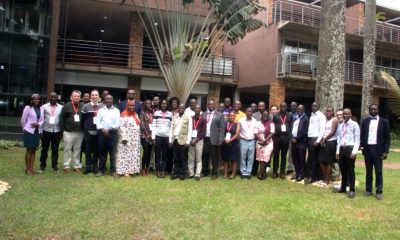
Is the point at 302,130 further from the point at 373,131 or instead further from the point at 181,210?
the point at 181,210

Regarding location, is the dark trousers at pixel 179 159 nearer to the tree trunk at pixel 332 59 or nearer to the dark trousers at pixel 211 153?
the dark trousers at pixel 211 153

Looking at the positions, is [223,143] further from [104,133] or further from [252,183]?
[104,133]

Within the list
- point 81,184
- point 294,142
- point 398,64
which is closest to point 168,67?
point 294,142

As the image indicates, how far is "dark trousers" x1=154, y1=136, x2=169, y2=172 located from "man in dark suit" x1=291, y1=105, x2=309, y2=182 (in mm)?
2972

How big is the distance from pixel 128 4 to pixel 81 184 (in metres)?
11.2

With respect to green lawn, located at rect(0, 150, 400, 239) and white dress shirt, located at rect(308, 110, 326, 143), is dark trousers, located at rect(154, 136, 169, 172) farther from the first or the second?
white dress shirt, located at rect(308, 110, 326, 143)

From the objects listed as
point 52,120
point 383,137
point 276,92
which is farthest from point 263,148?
point 276,92

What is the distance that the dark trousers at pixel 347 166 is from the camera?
320 inches

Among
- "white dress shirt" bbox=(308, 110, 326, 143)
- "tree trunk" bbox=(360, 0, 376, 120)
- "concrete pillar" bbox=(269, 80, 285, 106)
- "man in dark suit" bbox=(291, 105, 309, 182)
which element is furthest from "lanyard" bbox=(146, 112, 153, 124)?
"concrete pillar" bbox=(269, 80, 285, 106)

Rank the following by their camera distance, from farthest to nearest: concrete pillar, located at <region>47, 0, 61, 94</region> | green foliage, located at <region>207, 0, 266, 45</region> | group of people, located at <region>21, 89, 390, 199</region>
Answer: concrete pillar, located at <region>47, 0, 61, 94</region>, green foliage, located at <region>207, 0, 266, 45</region>, group of people, located at <region>21, 89, 390, 199</region>

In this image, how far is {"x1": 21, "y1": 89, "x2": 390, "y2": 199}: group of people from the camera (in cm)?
904

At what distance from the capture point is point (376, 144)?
804 centimetres

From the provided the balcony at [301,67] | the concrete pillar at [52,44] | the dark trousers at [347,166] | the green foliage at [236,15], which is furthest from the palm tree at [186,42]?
the dark trousers at [347,166]

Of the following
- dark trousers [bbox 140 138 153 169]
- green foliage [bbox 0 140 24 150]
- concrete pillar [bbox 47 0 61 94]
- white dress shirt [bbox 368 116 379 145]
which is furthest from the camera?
concrete pillar [bbox 47 0 61 94]
